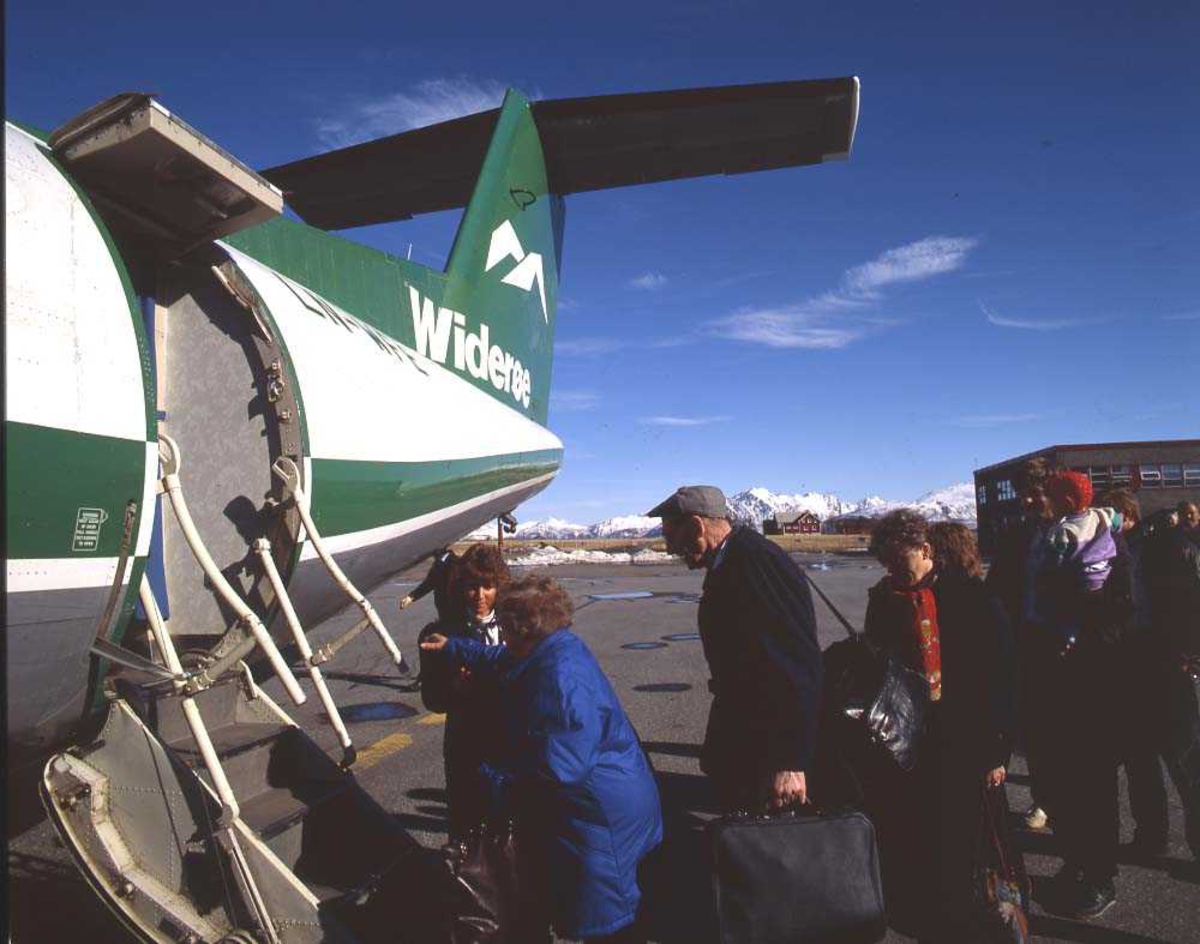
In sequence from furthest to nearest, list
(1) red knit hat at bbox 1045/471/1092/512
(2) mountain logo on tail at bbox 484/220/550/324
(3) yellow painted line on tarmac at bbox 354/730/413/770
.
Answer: (2) mountain logo on tail at bbox 484/220/550/324, (3) yellow painted line on tarmac at bbox 354/730/413/770, (1) red knit hat at bbox 1045/471/1092/512

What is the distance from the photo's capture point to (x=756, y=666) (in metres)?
2.32

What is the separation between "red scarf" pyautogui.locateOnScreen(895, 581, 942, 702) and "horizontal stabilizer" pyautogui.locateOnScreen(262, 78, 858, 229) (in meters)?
4.23

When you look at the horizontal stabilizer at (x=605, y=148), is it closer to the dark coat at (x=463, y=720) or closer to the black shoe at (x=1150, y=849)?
the dark coat at (x=463, y=720)

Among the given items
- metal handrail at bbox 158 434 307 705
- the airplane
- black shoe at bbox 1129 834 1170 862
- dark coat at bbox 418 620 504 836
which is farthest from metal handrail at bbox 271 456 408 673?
black shoe at bbox 1129 834 1170 862

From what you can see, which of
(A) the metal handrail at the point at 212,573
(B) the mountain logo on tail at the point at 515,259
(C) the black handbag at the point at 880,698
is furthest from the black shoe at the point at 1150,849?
(B) the mountain logo on tail at the point at 515,259

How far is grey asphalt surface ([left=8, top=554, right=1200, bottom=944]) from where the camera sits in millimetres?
2934

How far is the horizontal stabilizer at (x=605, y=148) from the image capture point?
5.82m

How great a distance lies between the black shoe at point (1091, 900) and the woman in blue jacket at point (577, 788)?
78.0 inches

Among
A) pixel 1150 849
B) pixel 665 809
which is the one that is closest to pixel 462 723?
pixel 665 809

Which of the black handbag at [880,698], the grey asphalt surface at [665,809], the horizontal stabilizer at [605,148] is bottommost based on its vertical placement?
the grey asphalt surface at [665,809]

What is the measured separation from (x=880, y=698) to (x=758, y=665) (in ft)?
1.75

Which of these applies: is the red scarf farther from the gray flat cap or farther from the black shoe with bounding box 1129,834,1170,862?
the black shoe with bounding box 1129,834,1170,862

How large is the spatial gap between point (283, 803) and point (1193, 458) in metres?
39.7

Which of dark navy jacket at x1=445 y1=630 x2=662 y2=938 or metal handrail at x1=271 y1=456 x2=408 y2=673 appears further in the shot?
metal handrail at x1=271 y1=456 x2=408 y2=673
